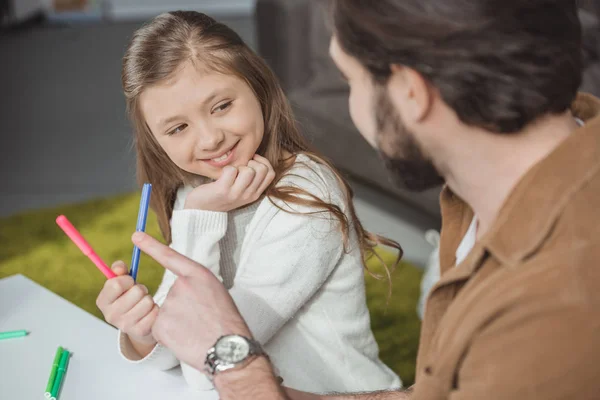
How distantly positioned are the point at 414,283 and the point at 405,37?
186 centimetres

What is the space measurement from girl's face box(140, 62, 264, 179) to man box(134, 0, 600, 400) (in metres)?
0.30

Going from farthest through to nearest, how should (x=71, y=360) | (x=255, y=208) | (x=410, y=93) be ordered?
(x=255, y=208), (x=71, y=360), (x=410, y=93)

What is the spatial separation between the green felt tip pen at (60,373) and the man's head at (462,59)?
590mm

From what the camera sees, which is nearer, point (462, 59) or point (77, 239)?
point (462, 59)

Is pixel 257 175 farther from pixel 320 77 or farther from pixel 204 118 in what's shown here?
pixel 320 77

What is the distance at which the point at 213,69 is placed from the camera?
1218 millimetres

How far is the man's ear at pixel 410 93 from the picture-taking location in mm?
855

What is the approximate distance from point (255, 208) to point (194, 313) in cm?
40

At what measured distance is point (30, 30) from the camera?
6.35 m

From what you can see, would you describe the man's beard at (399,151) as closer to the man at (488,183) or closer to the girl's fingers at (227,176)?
the man at (488,183)

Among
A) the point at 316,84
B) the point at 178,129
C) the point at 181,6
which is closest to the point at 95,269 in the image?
the point at 316,84

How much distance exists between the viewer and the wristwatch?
0.90 m

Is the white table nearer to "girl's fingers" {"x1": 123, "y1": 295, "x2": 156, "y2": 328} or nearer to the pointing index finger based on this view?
"girl's fingers" {"x1": 123, "y1": 295, "x2": 156, "y2": 328}

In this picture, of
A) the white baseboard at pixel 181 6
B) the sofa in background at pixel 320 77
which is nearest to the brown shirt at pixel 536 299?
the sofa in background at pixel 320 77
